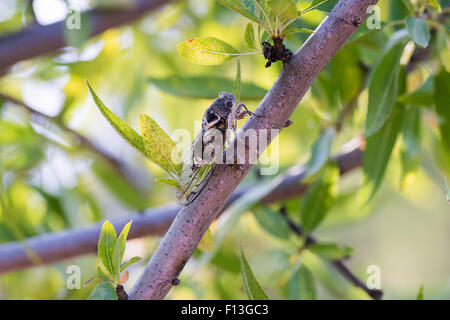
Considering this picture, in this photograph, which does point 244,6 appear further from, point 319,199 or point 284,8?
point 319,199

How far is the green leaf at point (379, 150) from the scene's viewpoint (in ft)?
2.23

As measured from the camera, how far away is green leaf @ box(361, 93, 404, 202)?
679 mm

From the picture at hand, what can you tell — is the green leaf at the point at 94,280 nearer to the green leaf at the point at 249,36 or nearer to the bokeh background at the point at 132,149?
the green leaf at the point at 249,36

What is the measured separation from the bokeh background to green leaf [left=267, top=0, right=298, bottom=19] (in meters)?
0.43

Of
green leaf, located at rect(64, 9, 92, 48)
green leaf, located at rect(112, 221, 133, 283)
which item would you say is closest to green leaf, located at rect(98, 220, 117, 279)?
green leaf, located at rect(112, 221, 133, 283)

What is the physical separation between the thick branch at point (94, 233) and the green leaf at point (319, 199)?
0.04 m

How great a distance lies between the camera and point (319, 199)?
0.83m

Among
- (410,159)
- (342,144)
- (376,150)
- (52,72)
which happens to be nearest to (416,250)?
(342,144)

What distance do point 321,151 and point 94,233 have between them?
409 mm

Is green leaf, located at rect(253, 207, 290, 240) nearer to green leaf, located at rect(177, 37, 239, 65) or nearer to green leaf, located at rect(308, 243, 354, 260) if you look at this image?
green leaf, located at rect(308, 243, 354, 260)

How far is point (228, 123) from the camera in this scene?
0.44 metres

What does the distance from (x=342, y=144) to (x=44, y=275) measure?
69 centimetres

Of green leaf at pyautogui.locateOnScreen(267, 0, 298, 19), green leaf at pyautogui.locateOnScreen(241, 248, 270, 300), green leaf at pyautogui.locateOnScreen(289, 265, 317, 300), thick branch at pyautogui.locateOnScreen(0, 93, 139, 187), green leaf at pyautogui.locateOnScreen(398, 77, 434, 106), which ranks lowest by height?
green leaf at pyautogui.locateOnScreen(241, 248, 270, 300)

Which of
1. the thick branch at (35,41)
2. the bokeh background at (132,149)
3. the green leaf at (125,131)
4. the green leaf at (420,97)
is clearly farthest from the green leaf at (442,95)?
the thick branch at (35,41)
